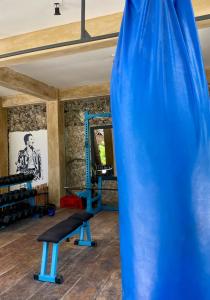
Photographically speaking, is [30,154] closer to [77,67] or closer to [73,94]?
[73,94]

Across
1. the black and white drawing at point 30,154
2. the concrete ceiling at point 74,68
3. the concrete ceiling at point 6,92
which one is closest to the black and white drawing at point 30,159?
the black and white drawing at point 30,154

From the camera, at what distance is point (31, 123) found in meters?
6.08

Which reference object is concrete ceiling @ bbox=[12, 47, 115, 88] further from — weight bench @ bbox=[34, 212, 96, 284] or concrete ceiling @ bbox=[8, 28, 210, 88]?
weight bench @ bbox=[34, 212, 96, 284]

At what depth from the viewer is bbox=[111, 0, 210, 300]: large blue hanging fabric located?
2.05ft

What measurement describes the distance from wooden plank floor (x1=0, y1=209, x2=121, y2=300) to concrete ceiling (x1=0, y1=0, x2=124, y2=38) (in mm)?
2383

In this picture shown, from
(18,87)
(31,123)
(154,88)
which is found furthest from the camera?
(31,123)

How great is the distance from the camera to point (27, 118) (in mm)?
6137

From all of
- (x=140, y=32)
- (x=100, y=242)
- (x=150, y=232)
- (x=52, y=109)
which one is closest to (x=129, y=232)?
(x=150, y=232)

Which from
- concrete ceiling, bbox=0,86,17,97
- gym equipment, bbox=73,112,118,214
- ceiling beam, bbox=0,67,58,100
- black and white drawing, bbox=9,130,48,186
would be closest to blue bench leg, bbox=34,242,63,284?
gym equipment, bbox=73,112,118,214

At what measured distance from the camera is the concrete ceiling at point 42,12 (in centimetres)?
222

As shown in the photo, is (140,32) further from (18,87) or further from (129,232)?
(18,87)

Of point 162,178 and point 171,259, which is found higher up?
point 162,178

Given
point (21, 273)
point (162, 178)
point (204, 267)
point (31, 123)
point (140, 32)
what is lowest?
point (21, 273)

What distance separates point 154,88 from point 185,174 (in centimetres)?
21
